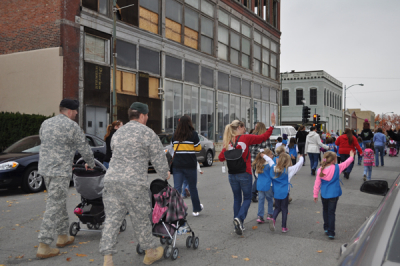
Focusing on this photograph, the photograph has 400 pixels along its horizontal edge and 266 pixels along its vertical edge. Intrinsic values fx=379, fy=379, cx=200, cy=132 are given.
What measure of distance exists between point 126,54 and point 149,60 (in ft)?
6.81

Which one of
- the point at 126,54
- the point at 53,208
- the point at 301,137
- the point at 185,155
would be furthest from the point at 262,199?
the point at 126,54

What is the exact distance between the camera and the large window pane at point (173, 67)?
82.4 ft

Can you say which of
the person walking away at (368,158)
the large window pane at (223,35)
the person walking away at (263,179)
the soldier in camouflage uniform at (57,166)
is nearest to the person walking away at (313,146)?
the person walking away at (368,158)

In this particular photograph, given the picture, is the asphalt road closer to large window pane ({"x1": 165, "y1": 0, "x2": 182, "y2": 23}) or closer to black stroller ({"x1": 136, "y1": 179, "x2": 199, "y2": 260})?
black stroller ({"x1": 136, "y1": 179, "x2": 199, "y2": 260})

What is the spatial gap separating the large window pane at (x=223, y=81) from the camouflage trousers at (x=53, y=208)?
26.2m

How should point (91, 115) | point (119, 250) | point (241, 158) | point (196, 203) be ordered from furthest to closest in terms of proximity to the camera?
point (91, 115)
point (196, 203)
point (241, 158)
point (119, 250)

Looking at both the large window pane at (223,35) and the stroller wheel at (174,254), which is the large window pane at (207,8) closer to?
the large window pane at (223,35)

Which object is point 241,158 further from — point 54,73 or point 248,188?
point 54,73

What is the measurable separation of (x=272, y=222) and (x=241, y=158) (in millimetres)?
1288

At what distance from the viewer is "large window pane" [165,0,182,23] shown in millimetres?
25141

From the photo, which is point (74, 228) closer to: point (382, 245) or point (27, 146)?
point (382, 245)

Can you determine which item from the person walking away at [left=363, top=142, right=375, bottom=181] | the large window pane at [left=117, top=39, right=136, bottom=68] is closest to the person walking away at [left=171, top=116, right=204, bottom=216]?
the person walking away at [left=363, top=142, right=375, bottom=181]

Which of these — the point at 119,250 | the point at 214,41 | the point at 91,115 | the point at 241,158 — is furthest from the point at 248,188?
the point at 214,41

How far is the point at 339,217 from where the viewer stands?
24.7 feet
